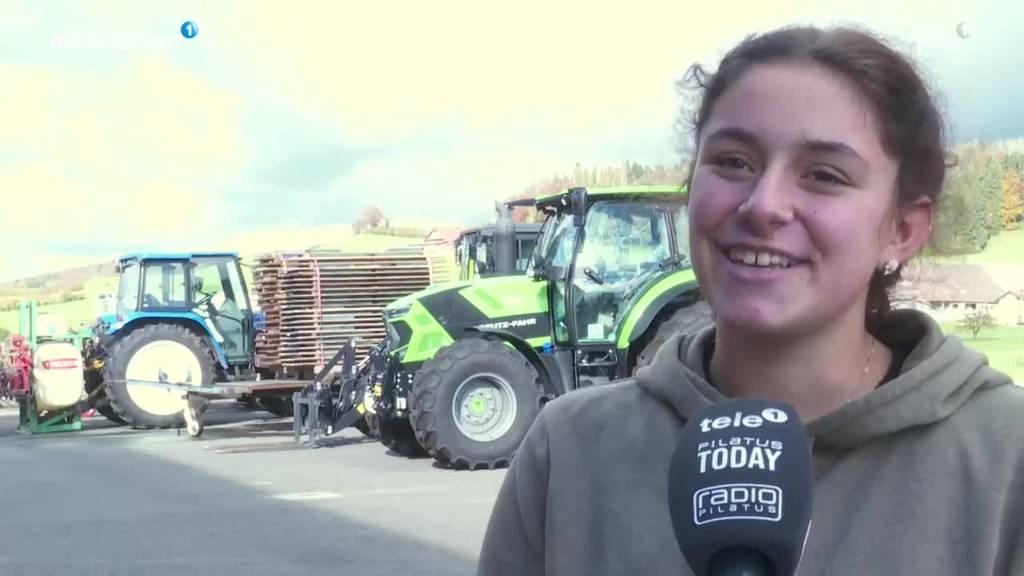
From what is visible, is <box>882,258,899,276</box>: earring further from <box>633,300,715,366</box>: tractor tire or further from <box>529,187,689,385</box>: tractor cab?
<box>529,187,689,385</box>: tractor cab

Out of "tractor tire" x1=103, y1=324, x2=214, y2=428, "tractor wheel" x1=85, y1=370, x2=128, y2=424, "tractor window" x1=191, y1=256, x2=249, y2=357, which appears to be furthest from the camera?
"tractor wheel" x1=85, y1=370, x2=128, y2=424

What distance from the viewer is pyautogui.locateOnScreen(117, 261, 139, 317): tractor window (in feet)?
59.5

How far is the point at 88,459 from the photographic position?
13.6 meters

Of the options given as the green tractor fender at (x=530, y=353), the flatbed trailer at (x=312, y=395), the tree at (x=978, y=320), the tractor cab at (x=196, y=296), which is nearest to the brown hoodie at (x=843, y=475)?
the tree at (x=978, y=320)

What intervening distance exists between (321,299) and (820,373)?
609 inches

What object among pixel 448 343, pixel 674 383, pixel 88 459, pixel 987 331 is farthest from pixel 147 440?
pixel 674 383

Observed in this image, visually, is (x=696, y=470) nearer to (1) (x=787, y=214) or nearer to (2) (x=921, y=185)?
(1) (x=787, y=214)

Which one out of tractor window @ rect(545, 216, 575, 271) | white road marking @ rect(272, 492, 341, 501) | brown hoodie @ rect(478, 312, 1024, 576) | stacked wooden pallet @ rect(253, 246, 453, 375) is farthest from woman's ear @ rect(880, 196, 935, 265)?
stacked wooden pallet @ rect(253, 246, 453, 375)

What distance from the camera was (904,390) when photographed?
179 cm

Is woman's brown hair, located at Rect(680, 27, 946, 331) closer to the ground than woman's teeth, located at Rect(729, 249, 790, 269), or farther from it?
farther from it

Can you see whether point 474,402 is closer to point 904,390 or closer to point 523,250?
point 523,250

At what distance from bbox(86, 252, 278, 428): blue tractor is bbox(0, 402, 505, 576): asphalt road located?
242 centimetres

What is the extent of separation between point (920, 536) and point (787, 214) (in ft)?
1.48

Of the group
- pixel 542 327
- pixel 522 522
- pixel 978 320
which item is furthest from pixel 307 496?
pixel 522 522
